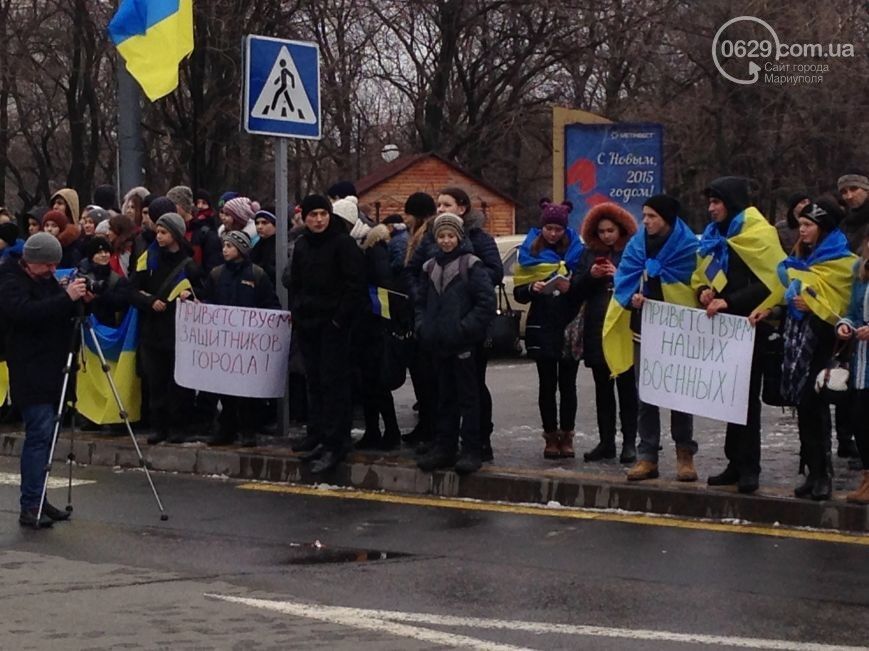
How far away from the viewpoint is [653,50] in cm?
3797

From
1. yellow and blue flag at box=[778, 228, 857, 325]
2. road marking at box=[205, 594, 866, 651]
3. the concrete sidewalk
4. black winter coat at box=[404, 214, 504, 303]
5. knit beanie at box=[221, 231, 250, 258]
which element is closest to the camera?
road marking at box=[205, 594, 866, 651]

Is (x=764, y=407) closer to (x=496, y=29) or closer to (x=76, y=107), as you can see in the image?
(x=496, y=29)

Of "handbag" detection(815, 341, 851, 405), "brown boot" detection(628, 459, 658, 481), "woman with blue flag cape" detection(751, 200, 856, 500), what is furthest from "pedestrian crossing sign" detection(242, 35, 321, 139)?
"handbag" detection(815, 341, 851, 405)

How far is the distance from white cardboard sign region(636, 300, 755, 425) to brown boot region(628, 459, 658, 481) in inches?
15.2

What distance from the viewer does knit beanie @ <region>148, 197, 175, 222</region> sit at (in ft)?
42.5

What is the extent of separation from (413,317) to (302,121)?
5.64 ft

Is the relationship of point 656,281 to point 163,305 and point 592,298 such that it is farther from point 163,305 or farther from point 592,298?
point 163,305

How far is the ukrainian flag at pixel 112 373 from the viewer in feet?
41.2

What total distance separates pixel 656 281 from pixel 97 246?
4.62 metres

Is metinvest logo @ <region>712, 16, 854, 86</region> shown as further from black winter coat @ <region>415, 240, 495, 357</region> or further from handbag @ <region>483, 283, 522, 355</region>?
black winter coat @ <region>415, 240, 495, 357</region>

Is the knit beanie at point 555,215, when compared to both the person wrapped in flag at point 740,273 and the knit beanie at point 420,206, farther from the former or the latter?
the person wrapped in flag at point 740,273

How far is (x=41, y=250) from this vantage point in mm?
9500

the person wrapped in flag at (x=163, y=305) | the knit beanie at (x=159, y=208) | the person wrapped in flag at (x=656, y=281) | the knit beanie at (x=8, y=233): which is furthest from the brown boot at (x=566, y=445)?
the knit beanie at (x=8, y=233)

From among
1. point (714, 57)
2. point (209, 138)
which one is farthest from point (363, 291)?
point (714, 57)
